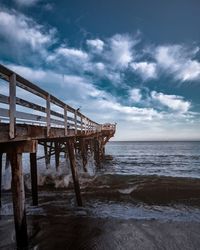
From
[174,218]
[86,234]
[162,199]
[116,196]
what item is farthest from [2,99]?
[162,199]

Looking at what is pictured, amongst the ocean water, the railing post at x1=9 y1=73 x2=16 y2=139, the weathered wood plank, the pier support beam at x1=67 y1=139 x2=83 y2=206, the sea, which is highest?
the railing post at x1=9 y1=73 x2=16 y2=139

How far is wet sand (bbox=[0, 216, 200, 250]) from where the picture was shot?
5.09 meters

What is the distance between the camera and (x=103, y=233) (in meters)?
5.76

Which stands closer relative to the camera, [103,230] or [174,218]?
[103,230]

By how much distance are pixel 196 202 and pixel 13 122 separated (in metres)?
8.46

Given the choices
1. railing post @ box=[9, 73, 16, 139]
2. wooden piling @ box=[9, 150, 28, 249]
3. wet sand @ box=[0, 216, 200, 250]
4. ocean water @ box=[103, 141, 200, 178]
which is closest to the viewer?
railing post @ box=[9, 73, 16, 139]

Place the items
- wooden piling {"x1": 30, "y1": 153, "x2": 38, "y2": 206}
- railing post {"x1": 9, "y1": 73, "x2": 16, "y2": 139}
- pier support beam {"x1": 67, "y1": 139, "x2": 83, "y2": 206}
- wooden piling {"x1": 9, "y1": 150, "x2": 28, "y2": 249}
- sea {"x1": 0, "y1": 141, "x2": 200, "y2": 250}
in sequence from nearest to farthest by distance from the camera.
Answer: railing post {"x1": 9, "y1": 73, "x2": 16, "y2": 139}
wooden piling {"x1": 9, "y1": 150, "x2": 28, "y2": 249}
sea {"x1": 0, "y1": 141, "x2": 200, "y2": 250}
wooden piling {"x1": 30, "y1": 153, "x2": 38, "y2": 206}
pier support beam {"x1": 67, "y1": 139, "x2": 83, "y2": 206}

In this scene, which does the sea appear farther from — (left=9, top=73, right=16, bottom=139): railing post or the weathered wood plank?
(left=9, top=73, right=16, bottom=139): railing post

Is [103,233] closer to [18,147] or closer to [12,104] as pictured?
[18,147]

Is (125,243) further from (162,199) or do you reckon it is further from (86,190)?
(86,190)

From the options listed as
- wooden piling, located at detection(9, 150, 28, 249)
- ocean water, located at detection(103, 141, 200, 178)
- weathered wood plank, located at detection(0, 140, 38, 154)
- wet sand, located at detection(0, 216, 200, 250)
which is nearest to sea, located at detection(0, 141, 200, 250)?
wet sand, located at detection(0, 216, 200, 250)

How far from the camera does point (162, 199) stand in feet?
31.4

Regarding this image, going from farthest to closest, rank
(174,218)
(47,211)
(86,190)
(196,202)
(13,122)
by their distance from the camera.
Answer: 1. (86,190)
2. (196,202)
3. (47,211)
4. (174,218)
5. (13,122)

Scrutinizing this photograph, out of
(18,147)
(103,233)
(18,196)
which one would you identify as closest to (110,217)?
(103,233)
